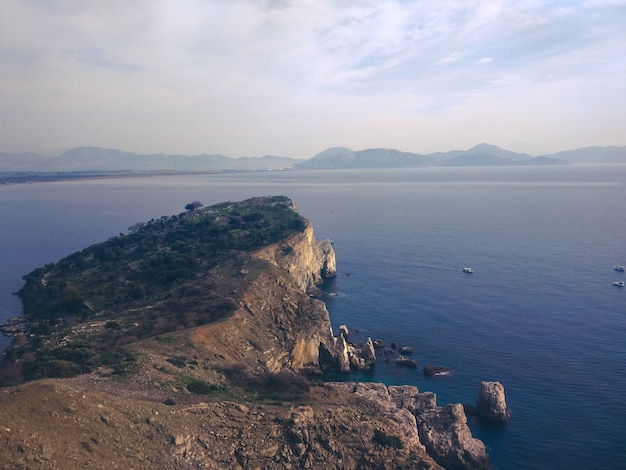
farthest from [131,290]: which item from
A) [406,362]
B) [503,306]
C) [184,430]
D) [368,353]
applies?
[503,306]

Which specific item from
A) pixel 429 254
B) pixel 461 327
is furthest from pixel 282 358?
pixel 429 254

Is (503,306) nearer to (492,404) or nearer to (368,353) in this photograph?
(368,353)

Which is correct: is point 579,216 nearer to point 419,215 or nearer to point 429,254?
point 419,215

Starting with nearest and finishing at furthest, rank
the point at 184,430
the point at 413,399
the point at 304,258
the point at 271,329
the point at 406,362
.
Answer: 1. the point at 184,430
2. the point at 413,399
3. the point at 271,329
4. the point at 406,362
5. the point at 304,258

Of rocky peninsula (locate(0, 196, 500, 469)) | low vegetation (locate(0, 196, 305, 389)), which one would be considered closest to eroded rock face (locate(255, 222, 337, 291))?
rocky peninsula (locate(0, 196, 500, 469))

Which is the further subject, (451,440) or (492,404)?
(492,404)

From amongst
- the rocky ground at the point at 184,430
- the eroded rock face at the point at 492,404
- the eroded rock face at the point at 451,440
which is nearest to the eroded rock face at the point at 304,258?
the eroded rock face at the point at 492,404
